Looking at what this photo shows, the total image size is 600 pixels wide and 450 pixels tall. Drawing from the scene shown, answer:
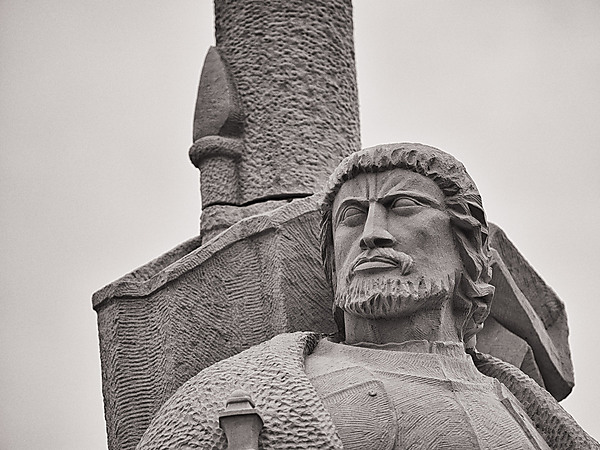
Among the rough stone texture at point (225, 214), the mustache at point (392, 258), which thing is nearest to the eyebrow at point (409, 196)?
the mustache at point (392, 258)

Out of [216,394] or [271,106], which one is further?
[271,106]

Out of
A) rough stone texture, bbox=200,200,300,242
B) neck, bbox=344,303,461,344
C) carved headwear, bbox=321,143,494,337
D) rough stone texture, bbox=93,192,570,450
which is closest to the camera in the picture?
neck, bbox=344,303,461,344

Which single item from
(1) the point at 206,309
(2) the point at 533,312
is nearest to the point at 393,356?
(1) the point at 206,309

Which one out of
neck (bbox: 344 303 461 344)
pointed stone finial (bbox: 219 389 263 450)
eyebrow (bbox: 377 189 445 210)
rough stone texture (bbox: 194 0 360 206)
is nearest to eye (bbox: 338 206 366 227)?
eyebrow (bbox: 377 189 445 210)

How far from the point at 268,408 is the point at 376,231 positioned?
102 centimetres

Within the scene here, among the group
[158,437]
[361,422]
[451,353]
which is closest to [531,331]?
[451,353]

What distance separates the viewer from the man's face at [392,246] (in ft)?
21.4

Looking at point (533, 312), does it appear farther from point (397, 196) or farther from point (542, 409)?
point (397, 196)

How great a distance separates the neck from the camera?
6.59 meters

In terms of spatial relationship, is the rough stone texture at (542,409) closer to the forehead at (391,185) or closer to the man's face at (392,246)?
the man's face at (392,246)

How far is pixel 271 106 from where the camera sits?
829 cm

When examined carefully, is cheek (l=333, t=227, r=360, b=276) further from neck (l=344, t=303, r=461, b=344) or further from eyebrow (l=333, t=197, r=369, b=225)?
neck (l=344, t=303, r=461, b=344)

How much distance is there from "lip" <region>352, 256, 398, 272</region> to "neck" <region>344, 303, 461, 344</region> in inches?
8.9

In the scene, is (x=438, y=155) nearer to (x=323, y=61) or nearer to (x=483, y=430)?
(x=483, y=430)
